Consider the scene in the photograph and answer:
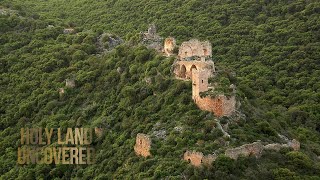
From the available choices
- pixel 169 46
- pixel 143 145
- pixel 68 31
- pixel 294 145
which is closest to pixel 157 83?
pixel 169 46

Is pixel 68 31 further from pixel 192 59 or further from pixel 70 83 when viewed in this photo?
pixel 192 59

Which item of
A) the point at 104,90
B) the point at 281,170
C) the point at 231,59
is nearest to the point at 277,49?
the point at 231,59

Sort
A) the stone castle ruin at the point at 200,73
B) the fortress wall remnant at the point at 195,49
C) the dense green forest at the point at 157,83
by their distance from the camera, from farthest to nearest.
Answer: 1. the fortress wall remnant at the point at 195,49
2. the stone castle ruin at the point at 200,73
3. the dense green forest at the point at 157,83

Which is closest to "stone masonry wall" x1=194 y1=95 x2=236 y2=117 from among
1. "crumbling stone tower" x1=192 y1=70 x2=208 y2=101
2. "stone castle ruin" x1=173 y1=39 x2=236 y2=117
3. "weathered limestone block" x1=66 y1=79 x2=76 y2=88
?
"stone castle ruin" x1=173 y1=39 x2=236 y2=117

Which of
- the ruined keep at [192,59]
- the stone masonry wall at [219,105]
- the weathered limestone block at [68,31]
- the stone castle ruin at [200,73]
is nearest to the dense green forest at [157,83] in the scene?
the stone masonry wall at [219,105]

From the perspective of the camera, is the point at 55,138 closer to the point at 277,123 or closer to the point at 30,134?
the point at 30,134

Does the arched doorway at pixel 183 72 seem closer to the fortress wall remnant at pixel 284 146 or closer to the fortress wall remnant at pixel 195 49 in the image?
the fortress wall remnant at pixel 195 49
